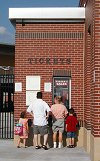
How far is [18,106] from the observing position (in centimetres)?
1533

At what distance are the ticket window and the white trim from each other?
81.3 inches

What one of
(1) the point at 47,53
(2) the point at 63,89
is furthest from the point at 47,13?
(2) the point at 63,89

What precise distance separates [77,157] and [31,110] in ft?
8.43

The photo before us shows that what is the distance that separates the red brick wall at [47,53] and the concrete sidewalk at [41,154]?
1.59 meters

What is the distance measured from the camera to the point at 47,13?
15234 mm

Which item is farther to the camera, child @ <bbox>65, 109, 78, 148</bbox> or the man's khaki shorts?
child @ <bbox>65, 109, 78, 148</bbox>

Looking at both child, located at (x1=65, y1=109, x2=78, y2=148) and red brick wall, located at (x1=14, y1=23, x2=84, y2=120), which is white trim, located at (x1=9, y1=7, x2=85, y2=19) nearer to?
red brick wall, located at (x1=14, y1=23, x2=84, y2=120)

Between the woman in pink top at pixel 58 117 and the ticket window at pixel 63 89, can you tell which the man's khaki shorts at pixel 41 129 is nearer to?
the woman in pink top at pixel 58 117

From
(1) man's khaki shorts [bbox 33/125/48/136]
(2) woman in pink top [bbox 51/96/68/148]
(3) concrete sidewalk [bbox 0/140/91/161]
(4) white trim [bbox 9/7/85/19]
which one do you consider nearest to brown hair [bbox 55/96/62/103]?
(2) woman in pink top [bbox 51/96/68/148]

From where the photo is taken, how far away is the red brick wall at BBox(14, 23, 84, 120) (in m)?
15.3

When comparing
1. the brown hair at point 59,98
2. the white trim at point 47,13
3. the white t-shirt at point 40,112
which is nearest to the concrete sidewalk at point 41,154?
the white t-shirt at point 40,112

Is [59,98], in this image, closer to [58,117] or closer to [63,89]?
[58,117]

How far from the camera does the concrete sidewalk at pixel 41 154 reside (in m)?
12.3

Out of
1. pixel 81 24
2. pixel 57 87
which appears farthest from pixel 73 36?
pixel 57 87
